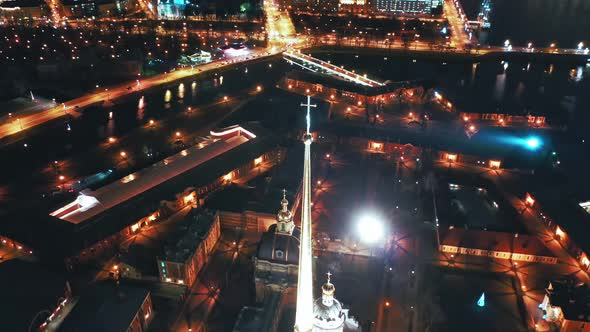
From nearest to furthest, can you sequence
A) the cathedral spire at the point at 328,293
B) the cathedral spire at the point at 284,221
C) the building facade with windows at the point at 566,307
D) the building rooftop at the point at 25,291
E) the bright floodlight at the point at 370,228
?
the cathedral spire at the point at 328,293 < the building rooftop at the point at 25,291 < the building facade with windows at the point at 566,307 < the cathedral spire at the point at 284,221 < the bright floodlight at the point at 370,228

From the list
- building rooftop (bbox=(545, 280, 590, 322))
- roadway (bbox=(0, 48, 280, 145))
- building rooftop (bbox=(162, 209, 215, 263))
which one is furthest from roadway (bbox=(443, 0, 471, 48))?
building rooftop (bbox=(162, 209, 215, 263))

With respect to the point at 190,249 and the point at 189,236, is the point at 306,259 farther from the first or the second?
the point at 189,236

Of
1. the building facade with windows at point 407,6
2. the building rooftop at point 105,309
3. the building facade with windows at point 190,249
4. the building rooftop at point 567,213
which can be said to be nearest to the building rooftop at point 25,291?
the building rooftop at point 105,309

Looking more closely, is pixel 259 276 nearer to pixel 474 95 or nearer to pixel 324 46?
pixel 474 95

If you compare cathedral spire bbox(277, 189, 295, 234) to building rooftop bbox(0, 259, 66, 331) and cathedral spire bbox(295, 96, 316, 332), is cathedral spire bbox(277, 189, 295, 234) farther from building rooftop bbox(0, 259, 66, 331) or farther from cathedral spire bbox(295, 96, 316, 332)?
building rooftop bbox(0, 259, 66, 331)

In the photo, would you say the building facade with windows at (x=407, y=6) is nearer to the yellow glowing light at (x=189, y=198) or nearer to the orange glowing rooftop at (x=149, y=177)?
the orange glowing rooftop at (x=149, y=177)

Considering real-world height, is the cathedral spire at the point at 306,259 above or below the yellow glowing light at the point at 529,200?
above

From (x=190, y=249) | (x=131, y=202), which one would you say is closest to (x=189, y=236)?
(x=190, y=249)
